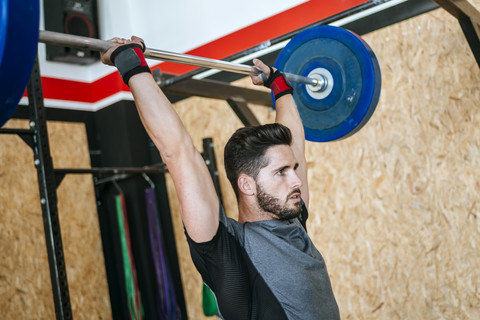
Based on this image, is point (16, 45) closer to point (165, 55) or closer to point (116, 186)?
point (165, 55)

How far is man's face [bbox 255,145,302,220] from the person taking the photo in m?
1.67

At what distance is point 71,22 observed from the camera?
427 cm

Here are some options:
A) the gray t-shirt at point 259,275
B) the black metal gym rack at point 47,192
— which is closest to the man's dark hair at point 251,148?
the gray t-shirt at point 259,275

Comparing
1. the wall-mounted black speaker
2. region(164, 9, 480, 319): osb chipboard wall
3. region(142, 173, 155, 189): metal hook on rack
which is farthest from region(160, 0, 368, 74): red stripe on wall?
region(142, 173, 155, 189): metal hook on rack

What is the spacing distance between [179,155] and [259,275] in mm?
447

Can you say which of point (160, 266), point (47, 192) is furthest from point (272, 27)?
point (47, 192)

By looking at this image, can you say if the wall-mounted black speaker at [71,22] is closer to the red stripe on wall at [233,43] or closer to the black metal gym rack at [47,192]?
the red stripe on wall at [233,43]

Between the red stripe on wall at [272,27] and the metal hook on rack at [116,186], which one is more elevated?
the red stripe on wall at [272,27]

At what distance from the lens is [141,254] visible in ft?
13.9

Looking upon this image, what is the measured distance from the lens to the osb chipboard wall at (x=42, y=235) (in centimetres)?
368

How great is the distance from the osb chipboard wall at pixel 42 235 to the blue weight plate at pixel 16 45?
2837 mm

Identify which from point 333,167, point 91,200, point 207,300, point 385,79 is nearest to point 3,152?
point 91,200

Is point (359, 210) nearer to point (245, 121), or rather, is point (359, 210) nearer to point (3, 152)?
point (245, 121)

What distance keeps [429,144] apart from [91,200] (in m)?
2.75
